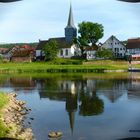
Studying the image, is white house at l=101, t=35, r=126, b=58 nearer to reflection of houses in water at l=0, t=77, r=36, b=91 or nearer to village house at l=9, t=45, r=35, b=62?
village house at l=9, t=45, r=35, b=62

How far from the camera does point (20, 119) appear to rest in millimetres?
14188

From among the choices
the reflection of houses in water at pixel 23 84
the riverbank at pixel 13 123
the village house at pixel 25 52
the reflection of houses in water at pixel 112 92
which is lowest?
the reflection of houses in water at pixel 23 84

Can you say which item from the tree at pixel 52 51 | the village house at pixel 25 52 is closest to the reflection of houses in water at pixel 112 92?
the village house at pixel 25 52

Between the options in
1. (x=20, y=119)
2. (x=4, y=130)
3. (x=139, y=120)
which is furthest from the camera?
(x=20, y=119)

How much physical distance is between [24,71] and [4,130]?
40.2 meters

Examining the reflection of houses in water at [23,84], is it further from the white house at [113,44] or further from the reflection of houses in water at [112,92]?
the white house at [113,44]

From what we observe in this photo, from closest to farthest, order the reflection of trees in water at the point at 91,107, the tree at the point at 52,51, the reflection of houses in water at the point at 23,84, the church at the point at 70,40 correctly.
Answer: the church at the point at 70,40 → the tree at the point at 52,51 → the reflection of trees in water at the point at 91,107 → the reflection of houses in water at the point at 23,84

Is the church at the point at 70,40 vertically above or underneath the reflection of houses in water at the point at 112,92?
above

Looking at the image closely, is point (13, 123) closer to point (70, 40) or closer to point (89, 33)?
point (70, 40)

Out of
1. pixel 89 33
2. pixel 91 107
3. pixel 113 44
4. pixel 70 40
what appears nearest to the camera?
pixel 89 33

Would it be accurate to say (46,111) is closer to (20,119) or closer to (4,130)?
(20,119)

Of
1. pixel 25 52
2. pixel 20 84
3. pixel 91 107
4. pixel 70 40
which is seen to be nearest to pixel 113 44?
pixel 70 40

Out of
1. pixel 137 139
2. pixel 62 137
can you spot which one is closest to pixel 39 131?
pixel 62 137

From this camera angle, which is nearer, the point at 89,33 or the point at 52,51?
the point at 89,33
